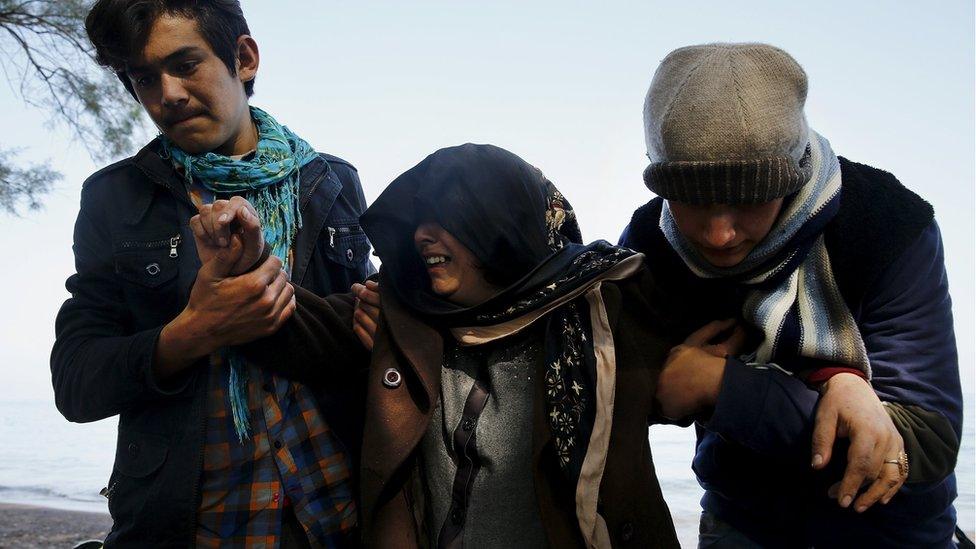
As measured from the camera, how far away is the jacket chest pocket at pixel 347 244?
93.6 inches

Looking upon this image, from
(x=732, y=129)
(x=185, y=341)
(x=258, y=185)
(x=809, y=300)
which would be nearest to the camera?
(x=732, y=129)

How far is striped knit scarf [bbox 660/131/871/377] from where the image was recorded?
1.87 m

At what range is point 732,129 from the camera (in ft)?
5.85

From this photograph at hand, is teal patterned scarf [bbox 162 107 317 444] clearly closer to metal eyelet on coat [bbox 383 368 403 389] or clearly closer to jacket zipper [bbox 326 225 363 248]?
jacket zipper [bbox 326 225 363 248]

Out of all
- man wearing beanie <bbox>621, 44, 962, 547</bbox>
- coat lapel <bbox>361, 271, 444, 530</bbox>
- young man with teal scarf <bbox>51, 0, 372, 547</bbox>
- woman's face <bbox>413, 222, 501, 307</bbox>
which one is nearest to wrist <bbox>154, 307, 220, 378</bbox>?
young man with teal scarf <bbox>51, 0, 372, 547</bbox>

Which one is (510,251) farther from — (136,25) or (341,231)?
(136,25)

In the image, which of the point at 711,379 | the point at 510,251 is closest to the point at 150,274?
the point at 510,251

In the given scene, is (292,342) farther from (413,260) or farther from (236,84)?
(236,84)

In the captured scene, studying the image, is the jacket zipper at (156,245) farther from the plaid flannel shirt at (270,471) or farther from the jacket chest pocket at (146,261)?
the plaid flannel shirt at (270,471)

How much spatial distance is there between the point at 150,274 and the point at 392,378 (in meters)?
0.64

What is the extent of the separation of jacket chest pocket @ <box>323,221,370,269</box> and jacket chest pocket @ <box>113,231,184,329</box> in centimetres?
37

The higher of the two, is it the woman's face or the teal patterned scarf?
the teal patterned scarf

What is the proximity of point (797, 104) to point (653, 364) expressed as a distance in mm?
638

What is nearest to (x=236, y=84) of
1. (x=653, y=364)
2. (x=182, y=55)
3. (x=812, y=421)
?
(x=182, y=55)
